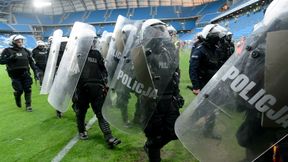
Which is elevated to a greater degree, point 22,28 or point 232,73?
point 232,73

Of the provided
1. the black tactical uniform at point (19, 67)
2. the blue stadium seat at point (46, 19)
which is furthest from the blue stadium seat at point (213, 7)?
the black tactical uniform at point (19, 67)

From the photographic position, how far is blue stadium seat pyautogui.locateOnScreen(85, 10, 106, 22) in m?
66.9

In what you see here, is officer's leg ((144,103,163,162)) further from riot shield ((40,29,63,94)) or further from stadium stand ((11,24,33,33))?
stadium stand ((11,24,33,33))

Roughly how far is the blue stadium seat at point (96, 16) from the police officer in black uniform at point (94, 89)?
6295 centimetres

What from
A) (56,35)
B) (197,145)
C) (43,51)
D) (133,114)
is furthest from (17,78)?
(197,145)

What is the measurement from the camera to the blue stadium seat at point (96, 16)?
66.9 metres

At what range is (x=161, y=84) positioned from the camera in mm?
3471

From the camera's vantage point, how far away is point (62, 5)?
6675cm

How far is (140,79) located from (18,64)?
5.83 meters

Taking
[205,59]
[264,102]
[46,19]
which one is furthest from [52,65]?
[46,19]

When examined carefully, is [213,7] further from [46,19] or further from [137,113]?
[137,113]

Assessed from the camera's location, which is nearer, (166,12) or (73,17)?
(166,12)

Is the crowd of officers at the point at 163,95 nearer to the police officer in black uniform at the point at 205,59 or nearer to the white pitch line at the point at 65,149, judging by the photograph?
the police officer in black uniform at the point at 205,59

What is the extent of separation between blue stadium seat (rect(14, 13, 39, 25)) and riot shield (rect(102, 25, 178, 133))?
67047 millimetres
